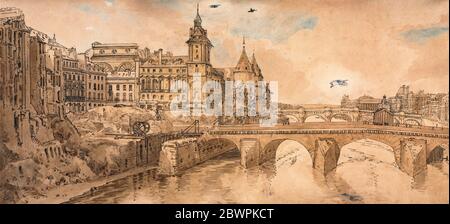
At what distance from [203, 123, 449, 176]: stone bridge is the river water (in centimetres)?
17

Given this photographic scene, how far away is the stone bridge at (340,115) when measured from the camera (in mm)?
8234

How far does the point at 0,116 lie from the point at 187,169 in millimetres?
3978

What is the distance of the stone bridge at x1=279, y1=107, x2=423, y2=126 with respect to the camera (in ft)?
27.0

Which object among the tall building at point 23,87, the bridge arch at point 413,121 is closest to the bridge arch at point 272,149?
the bridge arch at point 413,121

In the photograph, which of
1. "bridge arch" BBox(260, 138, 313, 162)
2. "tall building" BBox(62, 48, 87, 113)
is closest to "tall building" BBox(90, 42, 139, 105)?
"tall building" BBox(62, 48, 87, 113)

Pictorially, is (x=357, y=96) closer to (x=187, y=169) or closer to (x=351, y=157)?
(x=351, y=157)

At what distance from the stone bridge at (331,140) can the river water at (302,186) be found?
0.55ft

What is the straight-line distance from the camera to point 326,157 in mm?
8461

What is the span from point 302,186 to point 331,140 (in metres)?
1.20

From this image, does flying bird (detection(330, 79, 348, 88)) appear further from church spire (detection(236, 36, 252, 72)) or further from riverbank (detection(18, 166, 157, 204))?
riverbank (detection(18, 166, 157, 204))

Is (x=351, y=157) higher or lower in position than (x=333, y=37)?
lower

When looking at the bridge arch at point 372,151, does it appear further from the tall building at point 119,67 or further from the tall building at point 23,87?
the tall building at point 23,87

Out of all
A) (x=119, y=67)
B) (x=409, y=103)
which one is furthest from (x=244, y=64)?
(x=409, y=103)
